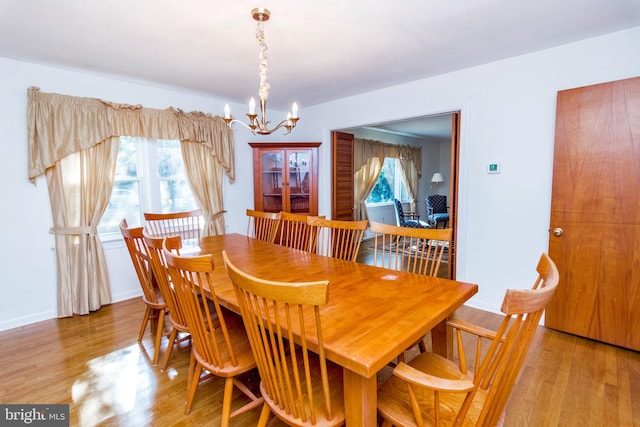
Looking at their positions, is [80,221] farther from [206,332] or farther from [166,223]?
[206,332]

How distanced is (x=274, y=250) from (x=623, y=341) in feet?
8.77

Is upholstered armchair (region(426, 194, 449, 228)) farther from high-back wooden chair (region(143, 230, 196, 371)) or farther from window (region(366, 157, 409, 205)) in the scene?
high-back wooden chair (region(143, 230, 196, 371))

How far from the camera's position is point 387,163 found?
6902 mm

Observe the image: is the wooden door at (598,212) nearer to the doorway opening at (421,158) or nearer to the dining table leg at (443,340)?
the doorway opening at (421,158)

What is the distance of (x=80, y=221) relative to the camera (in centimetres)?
305

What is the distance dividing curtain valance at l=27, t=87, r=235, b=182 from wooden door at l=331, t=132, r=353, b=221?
177 cm

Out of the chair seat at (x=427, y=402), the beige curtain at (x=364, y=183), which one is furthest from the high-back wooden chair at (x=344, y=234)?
the beige curtain at (x=364, y=183)

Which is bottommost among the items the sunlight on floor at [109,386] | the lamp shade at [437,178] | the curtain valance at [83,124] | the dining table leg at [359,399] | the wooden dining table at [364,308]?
the sunlight on floor at [109,386]

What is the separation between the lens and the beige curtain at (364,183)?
604 cm

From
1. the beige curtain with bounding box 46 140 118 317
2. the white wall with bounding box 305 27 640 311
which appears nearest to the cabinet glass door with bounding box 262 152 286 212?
the beige curtain with bounding box 46 140 118 317

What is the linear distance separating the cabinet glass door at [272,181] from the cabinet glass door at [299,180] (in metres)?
0.15

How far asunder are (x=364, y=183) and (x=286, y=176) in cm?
230

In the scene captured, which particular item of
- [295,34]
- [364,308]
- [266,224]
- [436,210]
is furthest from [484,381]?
[436,210]

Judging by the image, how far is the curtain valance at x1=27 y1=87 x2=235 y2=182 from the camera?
9.15ft
